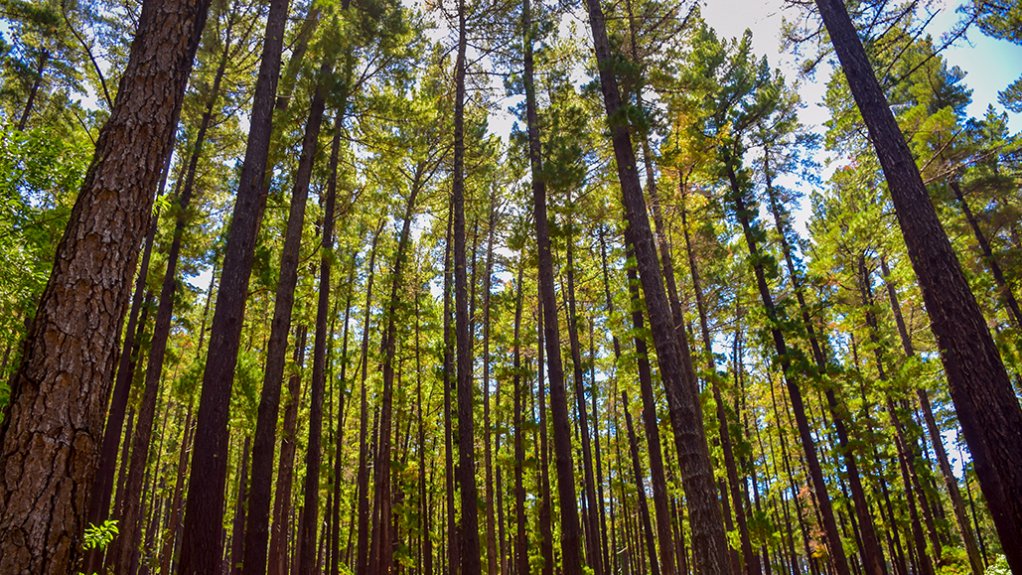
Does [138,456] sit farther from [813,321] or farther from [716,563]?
[813,321]

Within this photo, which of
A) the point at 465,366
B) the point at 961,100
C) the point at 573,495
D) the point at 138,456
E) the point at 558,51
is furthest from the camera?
the point at 961,100

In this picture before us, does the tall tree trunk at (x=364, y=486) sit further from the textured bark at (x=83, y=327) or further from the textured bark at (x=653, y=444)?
the textured bark at (x=83, y=327)

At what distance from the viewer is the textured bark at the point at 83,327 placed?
8.38 feet

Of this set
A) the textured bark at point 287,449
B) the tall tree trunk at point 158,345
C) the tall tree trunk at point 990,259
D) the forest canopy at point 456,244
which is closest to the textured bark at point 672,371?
the forest canopy at point 456,244

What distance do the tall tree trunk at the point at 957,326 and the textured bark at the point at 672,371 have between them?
308cm

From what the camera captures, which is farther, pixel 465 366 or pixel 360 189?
pixel 360 189

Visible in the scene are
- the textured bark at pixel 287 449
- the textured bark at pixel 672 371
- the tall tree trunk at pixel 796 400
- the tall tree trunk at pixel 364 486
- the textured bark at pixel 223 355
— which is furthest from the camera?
the tall tree trunk at pixel 364 486

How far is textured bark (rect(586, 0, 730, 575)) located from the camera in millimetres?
6398

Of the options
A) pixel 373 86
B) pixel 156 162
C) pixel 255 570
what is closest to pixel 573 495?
pixel 255 570

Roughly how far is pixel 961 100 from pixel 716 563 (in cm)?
2302

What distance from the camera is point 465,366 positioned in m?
11.4

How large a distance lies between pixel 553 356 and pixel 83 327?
8.72m

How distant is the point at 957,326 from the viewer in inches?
254

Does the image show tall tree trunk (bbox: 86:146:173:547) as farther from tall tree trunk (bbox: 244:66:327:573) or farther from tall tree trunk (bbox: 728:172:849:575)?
tall tree trunk (bbox: 728:172:849:575)
